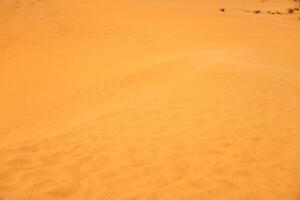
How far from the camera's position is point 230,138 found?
4898mm

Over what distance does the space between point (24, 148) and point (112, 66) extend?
6.05 m

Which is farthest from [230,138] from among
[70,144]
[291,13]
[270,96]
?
[291,13]

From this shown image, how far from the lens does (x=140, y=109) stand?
6270 mm

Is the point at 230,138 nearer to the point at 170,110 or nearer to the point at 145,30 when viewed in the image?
the point at 170,110

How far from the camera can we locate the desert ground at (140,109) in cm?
405

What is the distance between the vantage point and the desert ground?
4.05 metres

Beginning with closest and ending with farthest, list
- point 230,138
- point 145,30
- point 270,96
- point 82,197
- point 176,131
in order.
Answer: point 82,197 → point 230,138 → point 176,131 → point 270,96 → point 145,30

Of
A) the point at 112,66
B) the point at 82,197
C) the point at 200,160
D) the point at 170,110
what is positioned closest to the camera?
the point at 82,197

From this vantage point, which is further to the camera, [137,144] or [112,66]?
[112,66]

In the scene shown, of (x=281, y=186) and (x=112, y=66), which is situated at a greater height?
(x=281, y=186)

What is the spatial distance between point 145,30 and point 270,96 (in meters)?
8.72

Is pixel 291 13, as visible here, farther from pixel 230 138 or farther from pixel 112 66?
pixel 230 138

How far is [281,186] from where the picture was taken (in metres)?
3.87

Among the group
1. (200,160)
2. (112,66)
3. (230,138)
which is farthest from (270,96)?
(112,66)
